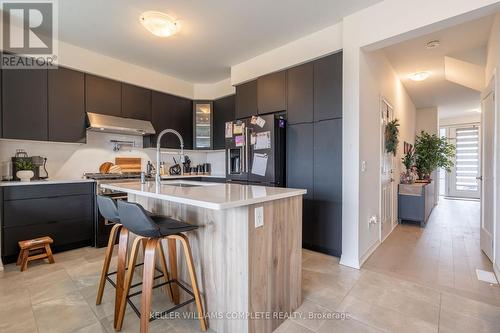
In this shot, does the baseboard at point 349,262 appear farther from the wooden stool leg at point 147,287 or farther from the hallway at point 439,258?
the wooden stool leg at point 147,287

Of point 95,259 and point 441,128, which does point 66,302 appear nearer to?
point 95,259

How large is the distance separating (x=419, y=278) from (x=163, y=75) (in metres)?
4.72

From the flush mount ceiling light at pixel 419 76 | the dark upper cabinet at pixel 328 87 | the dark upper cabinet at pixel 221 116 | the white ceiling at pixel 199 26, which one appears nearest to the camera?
→ the white ceiling at pixel 199 26

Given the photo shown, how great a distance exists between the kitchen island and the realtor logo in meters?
2.45

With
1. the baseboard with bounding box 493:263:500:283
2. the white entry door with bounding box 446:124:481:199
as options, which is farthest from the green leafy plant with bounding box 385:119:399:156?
the white entry door with bounding box 446:124:481:199

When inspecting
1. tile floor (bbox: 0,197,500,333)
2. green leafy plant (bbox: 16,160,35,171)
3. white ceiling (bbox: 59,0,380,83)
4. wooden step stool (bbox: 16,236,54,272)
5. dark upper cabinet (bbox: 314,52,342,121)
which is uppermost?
white ceiling (bbox: 59,0,380,83)

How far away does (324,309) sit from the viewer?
1884 mm

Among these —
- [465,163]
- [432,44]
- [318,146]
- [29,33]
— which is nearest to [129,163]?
[29,33]

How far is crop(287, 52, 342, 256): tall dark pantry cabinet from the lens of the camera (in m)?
2.85

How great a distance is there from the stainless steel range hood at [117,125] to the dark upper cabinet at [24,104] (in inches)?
20.7

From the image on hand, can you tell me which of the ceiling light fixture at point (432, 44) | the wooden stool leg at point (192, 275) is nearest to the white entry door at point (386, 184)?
the ceiling light fixture at point (432, 44)

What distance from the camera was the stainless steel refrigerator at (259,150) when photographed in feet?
10.5

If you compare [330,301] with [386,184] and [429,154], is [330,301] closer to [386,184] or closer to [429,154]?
[386,184]

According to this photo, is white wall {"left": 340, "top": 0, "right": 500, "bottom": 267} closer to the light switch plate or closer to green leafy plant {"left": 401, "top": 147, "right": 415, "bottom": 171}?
the light switch plate
